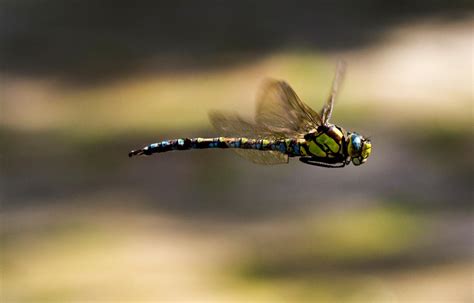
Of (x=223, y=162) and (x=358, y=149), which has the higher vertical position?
(x=223, y=162)

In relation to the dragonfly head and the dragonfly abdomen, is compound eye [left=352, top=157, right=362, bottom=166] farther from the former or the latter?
the dragonfly abdomen

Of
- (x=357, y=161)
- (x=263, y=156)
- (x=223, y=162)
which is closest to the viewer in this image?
(x=357, y=161)

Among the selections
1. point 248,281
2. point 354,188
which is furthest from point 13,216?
point 354,188

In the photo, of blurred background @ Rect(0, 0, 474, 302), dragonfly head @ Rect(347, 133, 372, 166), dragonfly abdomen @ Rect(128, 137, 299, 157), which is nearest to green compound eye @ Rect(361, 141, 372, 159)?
dragonfly head @ Rect(347, 133, 372, 166)

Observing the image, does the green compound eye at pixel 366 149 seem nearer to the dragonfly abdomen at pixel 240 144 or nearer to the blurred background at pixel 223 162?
the dragonfly abdomen at pixel 240 144

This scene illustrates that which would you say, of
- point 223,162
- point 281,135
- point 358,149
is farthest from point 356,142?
point 223,162

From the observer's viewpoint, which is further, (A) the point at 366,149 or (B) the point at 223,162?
(B) the point at 223,162

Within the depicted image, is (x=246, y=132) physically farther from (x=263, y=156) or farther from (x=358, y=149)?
(x=358, y=149)
